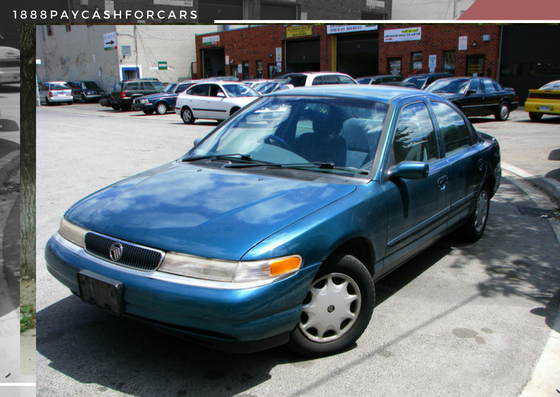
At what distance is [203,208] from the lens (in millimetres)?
3066

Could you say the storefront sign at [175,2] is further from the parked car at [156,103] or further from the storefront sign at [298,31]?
the storefront sign at [298,31]

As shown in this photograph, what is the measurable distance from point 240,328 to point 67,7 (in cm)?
2350

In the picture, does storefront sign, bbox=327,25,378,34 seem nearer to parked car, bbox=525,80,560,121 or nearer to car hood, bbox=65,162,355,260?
parked car, bbox=525,80,560,121

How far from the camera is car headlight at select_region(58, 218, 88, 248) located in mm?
3124

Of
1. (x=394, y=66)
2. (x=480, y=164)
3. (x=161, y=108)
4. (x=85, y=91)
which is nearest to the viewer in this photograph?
(x=480, y=164)

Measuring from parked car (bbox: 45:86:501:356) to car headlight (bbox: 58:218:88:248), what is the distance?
0.01 metres

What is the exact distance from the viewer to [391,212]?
11.9 ft

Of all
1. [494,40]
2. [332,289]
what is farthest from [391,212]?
[494,40]

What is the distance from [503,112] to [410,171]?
17236 millimetres

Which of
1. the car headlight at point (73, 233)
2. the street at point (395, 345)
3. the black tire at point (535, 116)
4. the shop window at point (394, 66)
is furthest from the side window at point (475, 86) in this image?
the car headlight at point (73, 233)

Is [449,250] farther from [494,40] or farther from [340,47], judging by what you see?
[340,47]

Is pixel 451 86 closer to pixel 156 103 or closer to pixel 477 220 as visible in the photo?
pixel 477 220

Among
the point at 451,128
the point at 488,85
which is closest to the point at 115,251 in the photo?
the point at 451,128

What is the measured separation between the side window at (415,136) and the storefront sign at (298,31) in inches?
1159
